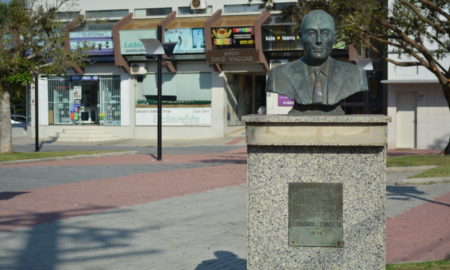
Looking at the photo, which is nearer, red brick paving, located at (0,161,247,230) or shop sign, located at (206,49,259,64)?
red brick paving, located at (0,161,247,230)

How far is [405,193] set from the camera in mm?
14383

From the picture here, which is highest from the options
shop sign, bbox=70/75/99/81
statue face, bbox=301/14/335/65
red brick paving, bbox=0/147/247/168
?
shop sign, bbox=70/75/99/81

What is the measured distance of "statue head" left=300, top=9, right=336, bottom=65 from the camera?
5.95 metres

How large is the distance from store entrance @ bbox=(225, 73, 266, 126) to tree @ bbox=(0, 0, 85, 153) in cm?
1280

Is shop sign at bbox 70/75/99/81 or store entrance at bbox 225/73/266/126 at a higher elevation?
shop sign at bbox 70/75/99/81

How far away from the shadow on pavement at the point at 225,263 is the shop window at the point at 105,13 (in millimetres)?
32259

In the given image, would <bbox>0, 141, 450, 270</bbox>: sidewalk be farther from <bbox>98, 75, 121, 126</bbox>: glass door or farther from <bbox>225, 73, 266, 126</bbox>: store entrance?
<bbox>98, 75, 121, 126</bbox>: glass door

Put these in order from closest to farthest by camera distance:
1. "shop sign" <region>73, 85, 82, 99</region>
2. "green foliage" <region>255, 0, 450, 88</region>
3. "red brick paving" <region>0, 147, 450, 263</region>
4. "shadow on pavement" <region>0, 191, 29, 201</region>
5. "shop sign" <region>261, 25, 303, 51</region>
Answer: "red brick paving" <region>0, 147, 450, 263</region> < "shadow on pavement" <region>0, 191, 29, 201</region> < "green foliage" <region>255, 0, 450, 88</region> < "shop sign" <region>261, 25, 303, 51</region> < "shop sign" <region>73, 85, 82, 99</region>

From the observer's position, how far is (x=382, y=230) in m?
5.41

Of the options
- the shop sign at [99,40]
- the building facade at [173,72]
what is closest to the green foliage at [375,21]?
the building facade at [173,72]

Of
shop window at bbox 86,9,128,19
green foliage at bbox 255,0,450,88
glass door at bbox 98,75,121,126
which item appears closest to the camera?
green foliage at bbox 255,0,450,88

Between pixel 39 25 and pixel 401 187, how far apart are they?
51.9 ft

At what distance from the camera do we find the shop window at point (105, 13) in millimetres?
38938

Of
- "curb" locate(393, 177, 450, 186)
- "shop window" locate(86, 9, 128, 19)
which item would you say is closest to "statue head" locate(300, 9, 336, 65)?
"curb" locate(393, 177, 450, 186)
